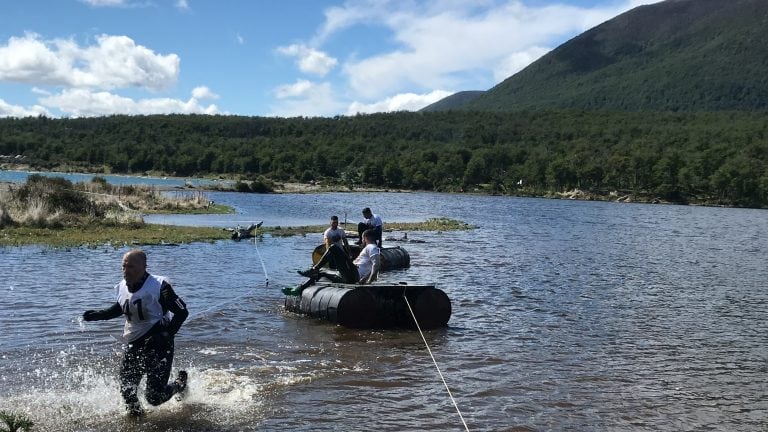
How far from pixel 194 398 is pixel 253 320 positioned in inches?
252

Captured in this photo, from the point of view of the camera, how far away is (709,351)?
15352 mm

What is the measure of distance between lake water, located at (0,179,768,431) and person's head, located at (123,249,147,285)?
216cm

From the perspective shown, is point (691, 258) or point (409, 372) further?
point (691, 258)

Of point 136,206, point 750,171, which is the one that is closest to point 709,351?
point 136,206

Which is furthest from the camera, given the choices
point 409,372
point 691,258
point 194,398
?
point 691,258

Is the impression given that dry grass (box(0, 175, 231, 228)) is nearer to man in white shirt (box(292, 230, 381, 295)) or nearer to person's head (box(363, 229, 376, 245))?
man in white shirt (box(292, 230, 381, 295))

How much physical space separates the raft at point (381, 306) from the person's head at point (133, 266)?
7.59m

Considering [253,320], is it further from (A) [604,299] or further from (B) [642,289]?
(B) [642,289]

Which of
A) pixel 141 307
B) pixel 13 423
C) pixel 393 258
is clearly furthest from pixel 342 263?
pixel 393 258

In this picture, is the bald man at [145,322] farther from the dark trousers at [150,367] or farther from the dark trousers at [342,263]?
Result: the dark trousers at [342,263]

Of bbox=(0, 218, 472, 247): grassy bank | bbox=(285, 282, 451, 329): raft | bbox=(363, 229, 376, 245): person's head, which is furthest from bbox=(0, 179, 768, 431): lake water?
bbox=(363, 229, 376, 245): person's head

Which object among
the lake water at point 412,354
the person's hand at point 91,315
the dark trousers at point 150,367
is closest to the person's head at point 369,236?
the lake water at point 412,354

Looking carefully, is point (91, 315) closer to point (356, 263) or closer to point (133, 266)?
point (133, 266)

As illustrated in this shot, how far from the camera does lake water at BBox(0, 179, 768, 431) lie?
10.5 meters
